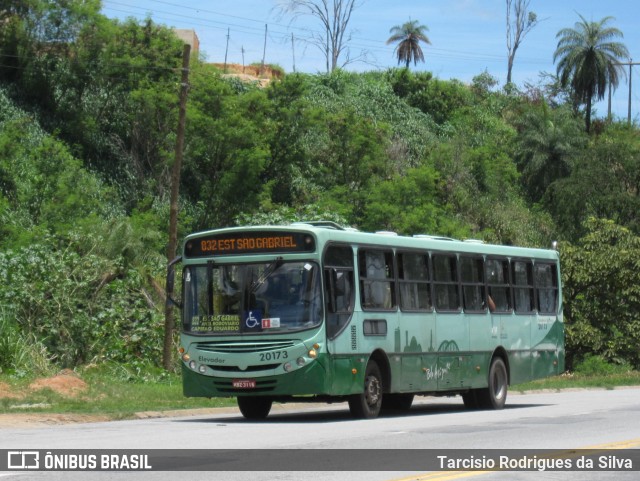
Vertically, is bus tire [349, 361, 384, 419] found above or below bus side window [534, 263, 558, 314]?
below

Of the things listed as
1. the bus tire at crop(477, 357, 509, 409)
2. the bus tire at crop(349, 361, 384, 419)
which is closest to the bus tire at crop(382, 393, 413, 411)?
the bus tire at crop(477, 357, 509, 409)

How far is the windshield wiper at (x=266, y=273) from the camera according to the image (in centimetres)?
1917

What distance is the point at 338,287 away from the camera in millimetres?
19406

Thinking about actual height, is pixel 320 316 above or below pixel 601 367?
above

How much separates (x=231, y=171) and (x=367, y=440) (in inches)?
1683

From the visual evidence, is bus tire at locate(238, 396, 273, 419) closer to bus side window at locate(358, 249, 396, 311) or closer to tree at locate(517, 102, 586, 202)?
bus side window at locate(358, 249, 396, 311)

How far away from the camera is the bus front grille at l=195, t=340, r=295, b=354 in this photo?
18.9 metres

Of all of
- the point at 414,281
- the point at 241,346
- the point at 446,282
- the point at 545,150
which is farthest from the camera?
the point at 545,150

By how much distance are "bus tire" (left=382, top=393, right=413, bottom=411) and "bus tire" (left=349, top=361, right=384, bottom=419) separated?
2901 mm

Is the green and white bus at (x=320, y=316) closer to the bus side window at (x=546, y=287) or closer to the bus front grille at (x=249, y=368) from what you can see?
the bus front grille at (x=249, y=368)

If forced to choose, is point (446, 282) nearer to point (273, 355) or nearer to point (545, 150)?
point (273, 355)

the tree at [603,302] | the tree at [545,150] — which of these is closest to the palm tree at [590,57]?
the tree at [545,150]

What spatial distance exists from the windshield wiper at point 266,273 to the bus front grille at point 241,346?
891mm

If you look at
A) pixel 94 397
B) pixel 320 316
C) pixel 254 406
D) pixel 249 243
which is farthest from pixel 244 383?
pixel 94 397
